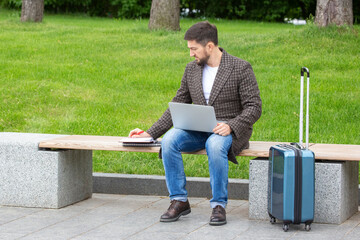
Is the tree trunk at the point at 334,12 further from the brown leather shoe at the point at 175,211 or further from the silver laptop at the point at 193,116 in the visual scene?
the brown leather shoe at the point at 175,211

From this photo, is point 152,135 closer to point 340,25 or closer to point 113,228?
point 113,228

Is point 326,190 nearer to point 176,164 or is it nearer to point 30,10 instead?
point 176,164

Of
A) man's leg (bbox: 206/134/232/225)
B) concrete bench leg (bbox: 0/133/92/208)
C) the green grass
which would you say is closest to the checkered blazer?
man's leg (bbox: 206/134/232/225)

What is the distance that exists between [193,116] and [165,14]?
982 cm

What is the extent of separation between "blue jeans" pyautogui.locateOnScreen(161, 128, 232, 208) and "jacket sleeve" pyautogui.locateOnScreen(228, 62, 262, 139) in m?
0.12

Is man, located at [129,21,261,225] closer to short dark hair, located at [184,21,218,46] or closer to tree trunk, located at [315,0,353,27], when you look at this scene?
short dark hair, located at [184,21,218,46]

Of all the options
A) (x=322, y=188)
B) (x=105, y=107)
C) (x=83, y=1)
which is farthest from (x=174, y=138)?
(x=83, y=1)

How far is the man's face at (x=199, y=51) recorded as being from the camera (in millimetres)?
5750

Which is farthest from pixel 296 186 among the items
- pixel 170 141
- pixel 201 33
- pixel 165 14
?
pixel 165 14

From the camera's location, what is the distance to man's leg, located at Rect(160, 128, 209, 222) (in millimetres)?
5691

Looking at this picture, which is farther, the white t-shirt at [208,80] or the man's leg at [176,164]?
the white t-shirt at [208,80]

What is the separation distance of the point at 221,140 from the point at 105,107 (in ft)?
13.7

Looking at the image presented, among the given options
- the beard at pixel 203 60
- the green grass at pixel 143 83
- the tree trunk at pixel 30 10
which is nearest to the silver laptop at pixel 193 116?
the beard at pixel 203 60

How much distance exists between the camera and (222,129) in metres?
5.56
